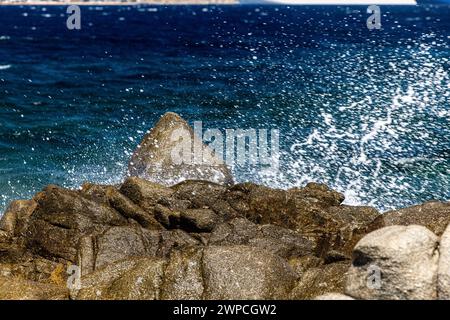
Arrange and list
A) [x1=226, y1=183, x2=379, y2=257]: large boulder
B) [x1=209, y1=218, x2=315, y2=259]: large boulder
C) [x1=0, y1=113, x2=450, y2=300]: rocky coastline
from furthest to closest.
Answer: [x1=226, y1=183, x2=379, y2=257]: large boulder → [x1=209, y1=218, x2=315, y2=259]: large boulder → [x1=0, y1=113, x2=450, y2=300]: rocky coastline

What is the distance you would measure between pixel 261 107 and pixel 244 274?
23789mm

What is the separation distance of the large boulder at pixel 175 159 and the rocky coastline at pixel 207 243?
1.7 inches

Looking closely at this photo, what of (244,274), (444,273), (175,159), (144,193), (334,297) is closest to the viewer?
(444,273)

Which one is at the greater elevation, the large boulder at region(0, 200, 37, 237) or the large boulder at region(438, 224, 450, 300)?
the large boulder at region(438, 224, 450, 300)

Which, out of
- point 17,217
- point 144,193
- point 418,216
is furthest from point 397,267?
point 17,217

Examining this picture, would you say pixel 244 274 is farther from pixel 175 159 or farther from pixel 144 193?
pixel 175 159

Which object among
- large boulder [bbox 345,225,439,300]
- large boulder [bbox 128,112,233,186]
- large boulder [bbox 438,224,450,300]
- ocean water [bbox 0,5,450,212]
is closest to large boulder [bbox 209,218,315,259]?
large boulder [bbox 345,225,439,300]

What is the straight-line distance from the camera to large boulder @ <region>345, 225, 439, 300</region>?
9242 millimetres

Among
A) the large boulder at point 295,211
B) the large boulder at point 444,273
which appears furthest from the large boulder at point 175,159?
the large boulder at point 444,273

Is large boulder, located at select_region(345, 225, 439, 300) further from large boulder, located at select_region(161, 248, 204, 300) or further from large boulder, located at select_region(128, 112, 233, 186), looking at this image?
large boulder, located at select_region(128, 112, 233, 186)

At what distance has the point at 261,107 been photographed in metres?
34.1

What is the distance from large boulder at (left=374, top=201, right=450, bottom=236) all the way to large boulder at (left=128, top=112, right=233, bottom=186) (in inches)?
267

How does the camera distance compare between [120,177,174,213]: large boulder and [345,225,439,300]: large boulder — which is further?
[120,177,174,213]: large boulder

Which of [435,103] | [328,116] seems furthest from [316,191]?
[435,103]
